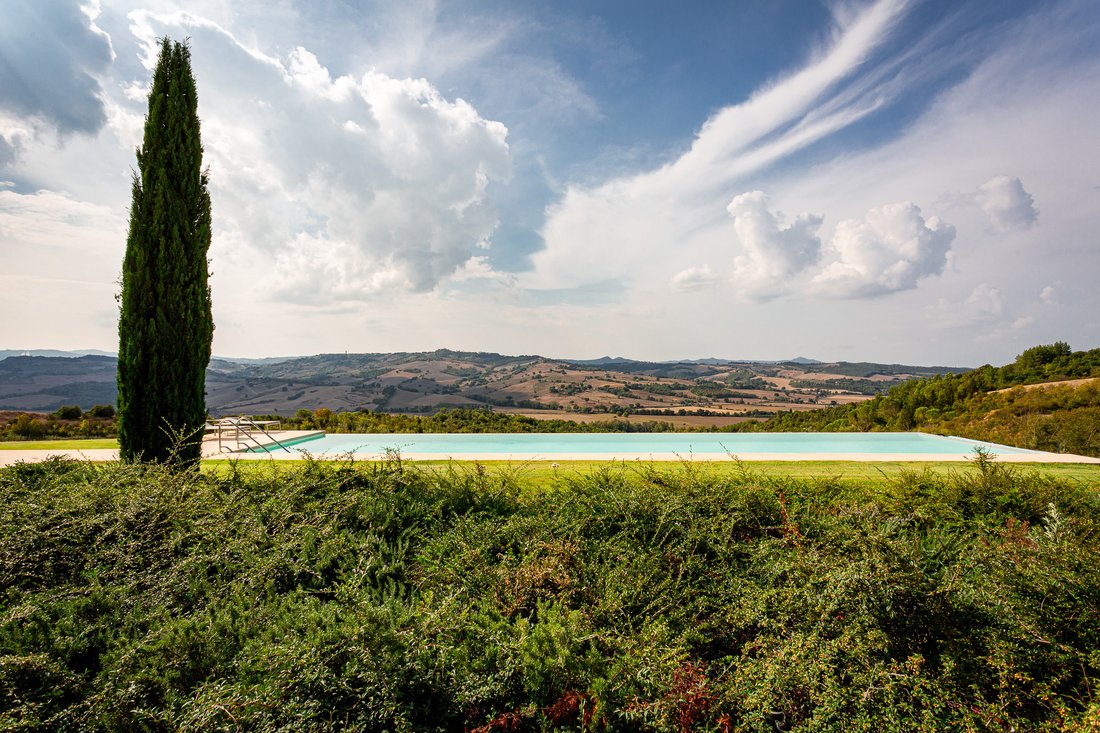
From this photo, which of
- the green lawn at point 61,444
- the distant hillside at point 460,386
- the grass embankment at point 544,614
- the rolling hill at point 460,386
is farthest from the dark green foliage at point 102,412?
the grass embankment at point 544,614

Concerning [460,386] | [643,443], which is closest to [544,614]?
[643,443]

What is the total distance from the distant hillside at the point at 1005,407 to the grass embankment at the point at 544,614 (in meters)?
8.35

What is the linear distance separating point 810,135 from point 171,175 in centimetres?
1153

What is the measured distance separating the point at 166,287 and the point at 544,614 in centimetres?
708

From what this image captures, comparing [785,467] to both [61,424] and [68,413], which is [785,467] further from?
[68,413]

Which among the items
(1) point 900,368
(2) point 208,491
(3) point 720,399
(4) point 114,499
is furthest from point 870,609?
(1) point 900,368

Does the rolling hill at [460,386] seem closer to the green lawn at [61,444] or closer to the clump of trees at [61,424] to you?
the clump of trees at [61,424]

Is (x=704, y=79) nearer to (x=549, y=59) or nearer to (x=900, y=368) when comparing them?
(x=549, y=59)

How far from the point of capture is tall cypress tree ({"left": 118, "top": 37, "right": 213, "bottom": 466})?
664 cm

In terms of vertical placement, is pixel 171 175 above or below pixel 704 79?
below

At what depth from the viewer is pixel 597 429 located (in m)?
17.2

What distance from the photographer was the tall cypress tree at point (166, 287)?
6645 mm

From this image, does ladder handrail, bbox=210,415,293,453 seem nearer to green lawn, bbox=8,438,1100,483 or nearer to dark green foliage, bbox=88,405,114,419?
green lawn, bbox=8,438,1100,483

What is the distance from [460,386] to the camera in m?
36.9
